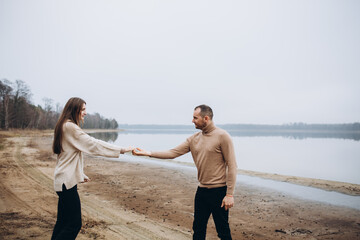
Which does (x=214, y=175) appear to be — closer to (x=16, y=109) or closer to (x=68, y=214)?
(x=68, y=214)

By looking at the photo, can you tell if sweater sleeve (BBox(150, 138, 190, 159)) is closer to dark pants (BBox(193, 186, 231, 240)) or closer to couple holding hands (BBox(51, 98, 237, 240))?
couple holding hands (BBox(51, 98, 237, 240))

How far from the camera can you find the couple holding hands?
9.25 ft

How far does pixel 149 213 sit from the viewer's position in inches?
242

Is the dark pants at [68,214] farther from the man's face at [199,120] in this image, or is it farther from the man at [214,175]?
the man's face at [199,120]

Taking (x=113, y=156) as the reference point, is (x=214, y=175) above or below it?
below

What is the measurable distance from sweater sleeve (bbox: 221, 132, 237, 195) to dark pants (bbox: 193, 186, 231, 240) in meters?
0.17

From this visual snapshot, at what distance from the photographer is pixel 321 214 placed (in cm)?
704

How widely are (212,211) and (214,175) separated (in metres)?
0.48

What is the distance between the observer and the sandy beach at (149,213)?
4.72 m

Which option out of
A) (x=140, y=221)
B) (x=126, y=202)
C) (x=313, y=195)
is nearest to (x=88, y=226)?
(x=140, y=221)

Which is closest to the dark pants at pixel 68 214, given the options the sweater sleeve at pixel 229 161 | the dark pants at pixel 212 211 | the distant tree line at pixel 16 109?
the dark pants at pixel 212 211

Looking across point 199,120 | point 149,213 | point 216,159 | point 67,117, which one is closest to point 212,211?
point 216,159

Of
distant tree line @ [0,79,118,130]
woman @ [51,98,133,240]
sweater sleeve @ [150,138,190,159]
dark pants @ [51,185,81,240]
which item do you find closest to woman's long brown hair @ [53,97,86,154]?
woman @ [51,98,133,240]

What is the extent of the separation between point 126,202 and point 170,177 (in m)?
5.05
